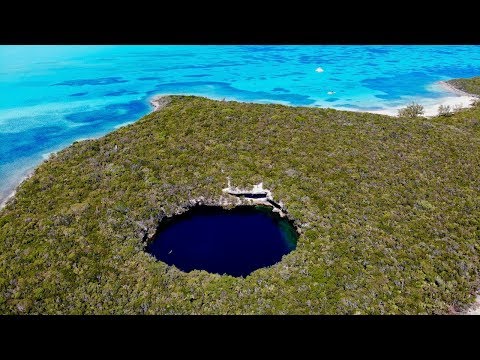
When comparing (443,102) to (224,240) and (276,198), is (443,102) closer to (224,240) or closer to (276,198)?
(276,198)

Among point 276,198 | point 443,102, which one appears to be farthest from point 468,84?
point 276,198

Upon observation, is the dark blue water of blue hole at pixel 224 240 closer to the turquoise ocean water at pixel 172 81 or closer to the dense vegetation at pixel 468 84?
the turquoise ocean water at pixel 172 81

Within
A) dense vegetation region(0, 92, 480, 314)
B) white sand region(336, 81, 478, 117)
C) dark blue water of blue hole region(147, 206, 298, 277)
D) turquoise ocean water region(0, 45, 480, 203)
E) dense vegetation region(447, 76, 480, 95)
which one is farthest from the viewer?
dense vegetation region(447, 76, 480, 95)

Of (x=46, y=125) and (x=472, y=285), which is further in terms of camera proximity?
(x=46, y=125)

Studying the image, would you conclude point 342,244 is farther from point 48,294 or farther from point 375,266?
point 48,294

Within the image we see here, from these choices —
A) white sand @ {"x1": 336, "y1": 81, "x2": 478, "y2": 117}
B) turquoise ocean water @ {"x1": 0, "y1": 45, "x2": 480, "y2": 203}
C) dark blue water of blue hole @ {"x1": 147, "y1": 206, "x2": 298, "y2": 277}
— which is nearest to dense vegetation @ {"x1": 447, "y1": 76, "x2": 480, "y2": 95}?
white sand @ {"x1": 336, "y1": 81, "x2": 478, "y2": 117}

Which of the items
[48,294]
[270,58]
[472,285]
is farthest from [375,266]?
[270,58]

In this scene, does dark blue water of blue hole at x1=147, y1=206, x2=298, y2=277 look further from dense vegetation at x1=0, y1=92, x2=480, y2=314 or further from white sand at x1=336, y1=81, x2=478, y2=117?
white sand at x1=336, y1=81, x2=478, y2=117

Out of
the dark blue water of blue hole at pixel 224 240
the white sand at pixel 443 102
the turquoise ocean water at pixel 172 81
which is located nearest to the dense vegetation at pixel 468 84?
the white sand at pixel 443 102
